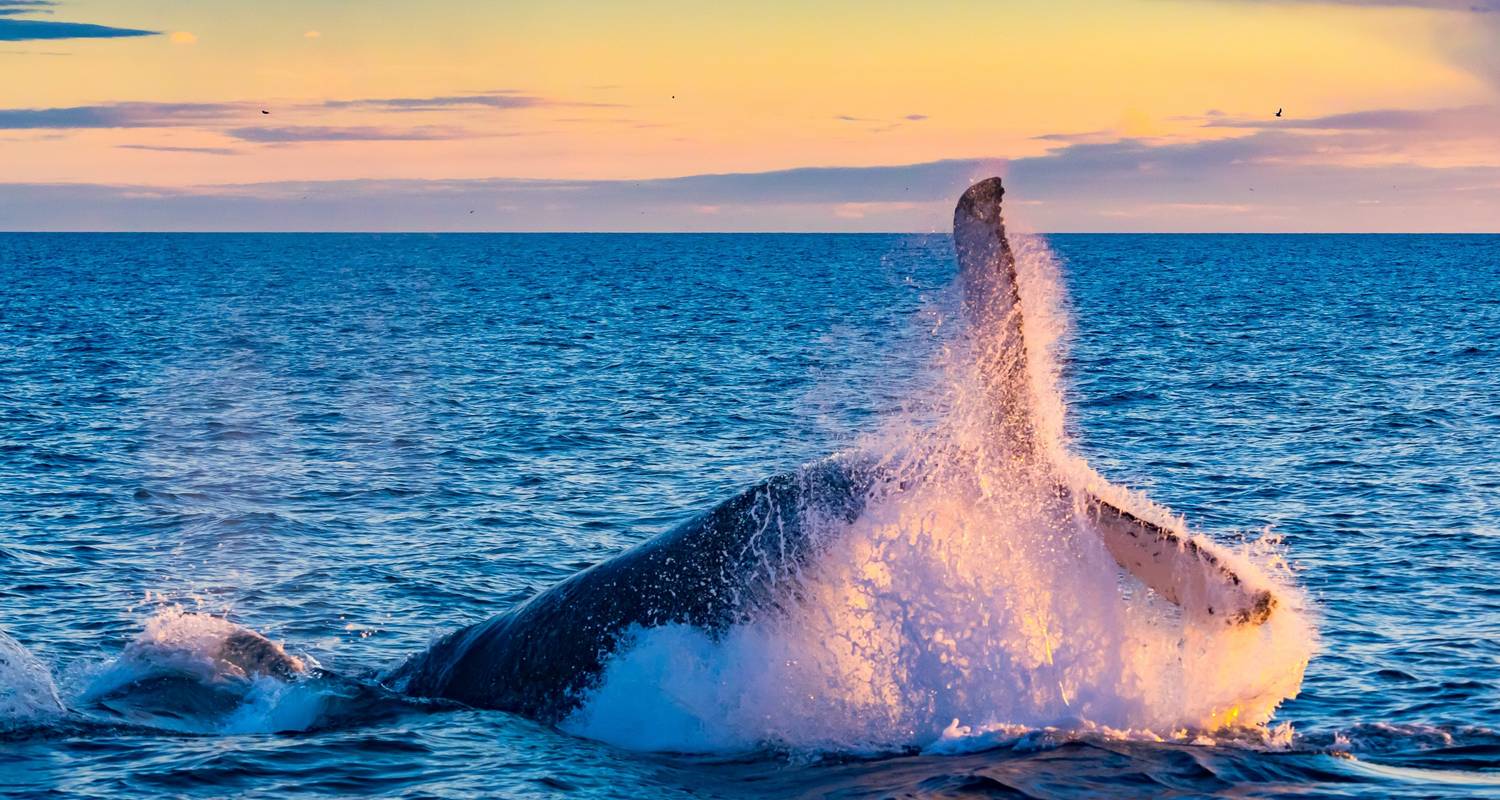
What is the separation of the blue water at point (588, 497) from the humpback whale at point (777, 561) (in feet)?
1.39

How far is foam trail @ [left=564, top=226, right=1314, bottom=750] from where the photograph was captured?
12.1 metres

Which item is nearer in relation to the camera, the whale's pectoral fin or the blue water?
the whale's pectoral fin

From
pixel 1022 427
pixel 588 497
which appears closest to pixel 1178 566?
pixel 1022 427

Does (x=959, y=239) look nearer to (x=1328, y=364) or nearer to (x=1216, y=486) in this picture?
(x=1216, y=486)

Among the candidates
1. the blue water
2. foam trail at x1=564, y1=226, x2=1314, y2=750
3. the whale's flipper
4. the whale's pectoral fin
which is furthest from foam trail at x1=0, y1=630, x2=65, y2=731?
the whale's pectoral fin

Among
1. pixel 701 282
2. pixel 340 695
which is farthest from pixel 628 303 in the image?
pixel 340 695

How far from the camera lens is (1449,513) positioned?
2536cm

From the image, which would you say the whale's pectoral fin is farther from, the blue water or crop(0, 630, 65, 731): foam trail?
crop(0, 630, 65, 731): foam trail

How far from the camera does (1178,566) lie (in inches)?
436

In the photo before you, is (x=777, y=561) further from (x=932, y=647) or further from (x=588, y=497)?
(x=588, y=497)

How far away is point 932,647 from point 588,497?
1602cm

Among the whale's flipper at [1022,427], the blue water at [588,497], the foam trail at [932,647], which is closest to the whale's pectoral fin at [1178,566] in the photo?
the whale's flipper at [1022,427]

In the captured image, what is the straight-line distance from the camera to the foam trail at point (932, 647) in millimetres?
12109

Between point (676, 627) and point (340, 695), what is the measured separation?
4055mm
